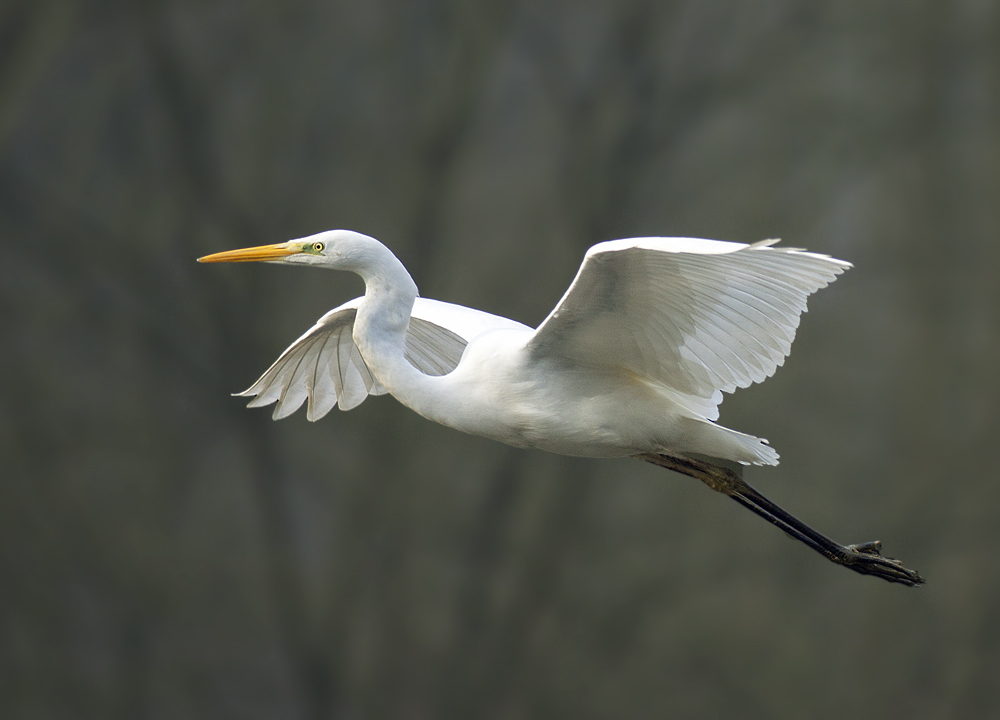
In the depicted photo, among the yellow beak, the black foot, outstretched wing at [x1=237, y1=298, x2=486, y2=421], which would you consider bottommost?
the black foot

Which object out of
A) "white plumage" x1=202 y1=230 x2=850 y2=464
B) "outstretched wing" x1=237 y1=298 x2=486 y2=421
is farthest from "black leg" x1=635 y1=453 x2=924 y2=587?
"outstretched wing" x1=237 y1=298 x2=486 y2=421

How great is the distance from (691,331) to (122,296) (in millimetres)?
2244

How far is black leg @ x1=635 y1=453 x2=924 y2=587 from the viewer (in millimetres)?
1477

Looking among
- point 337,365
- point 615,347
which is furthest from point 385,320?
point 337,365

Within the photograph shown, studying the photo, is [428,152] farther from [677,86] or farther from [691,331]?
[691,331]

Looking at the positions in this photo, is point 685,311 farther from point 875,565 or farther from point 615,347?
point 875,565

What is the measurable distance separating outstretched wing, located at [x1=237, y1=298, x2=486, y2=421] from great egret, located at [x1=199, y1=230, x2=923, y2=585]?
0.13 metres

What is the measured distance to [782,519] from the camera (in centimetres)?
151

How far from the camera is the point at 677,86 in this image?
3123 mm

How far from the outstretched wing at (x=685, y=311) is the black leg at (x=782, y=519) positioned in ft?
0.67

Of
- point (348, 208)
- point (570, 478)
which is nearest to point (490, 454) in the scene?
point (570, 478)

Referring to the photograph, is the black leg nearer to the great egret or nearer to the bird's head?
the great egret

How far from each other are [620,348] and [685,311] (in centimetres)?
11

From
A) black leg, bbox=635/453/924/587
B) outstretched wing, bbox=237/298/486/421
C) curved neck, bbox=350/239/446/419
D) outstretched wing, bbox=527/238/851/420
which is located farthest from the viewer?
outstretched wing, bbox=237/298/486/421
